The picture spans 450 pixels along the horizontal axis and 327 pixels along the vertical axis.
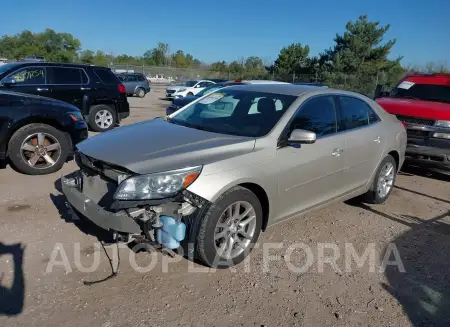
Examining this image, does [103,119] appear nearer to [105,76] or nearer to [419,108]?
[105,76]

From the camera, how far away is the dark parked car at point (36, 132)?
557cm

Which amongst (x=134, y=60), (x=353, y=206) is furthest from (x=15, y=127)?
(x=134, y=60)

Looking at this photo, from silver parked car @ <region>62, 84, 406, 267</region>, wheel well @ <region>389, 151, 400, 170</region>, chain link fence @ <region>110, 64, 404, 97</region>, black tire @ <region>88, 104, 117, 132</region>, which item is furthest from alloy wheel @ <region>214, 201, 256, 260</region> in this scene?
chain link fence @ <region>110, 64, 404, 97</region>

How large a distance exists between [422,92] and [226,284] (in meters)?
6.80

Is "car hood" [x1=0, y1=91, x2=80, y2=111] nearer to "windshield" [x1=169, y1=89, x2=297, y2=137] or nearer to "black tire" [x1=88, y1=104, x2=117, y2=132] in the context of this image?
"windshield" [x1=169, y1=89, x2=297, y2=137]

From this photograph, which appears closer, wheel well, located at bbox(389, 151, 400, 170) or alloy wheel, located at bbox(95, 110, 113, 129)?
wheel well, located at bbox(389, 151, 400, 170)

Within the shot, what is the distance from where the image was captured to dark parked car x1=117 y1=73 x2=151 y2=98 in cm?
2522

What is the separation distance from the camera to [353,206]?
539 centimetres

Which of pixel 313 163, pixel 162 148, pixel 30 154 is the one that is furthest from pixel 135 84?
pixel 162 148

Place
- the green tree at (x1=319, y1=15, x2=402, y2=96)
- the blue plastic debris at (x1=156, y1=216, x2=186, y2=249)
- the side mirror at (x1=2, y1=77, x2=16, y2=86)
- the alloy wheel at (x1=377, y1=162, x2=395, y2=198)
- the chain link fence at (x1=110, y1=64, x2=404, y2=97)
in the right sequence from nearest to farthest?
1. the blue plastic debris at (x1=156, y1=216, x2=186, y2=249)
2. the alloy wheel at (x1=377, y1=162, x2=395, y2=198)
3. the side mirror at (x1=2, y1=77, x2=16, y2=86)
4. the chain link fence at (x1=110, y1=64, x2=404, y2=97)
5. the green tree at (x1=319, y1=15, x2=402, y2=96)

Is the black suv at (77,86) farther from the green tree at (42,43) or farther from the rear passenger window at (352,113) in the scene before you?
the green tree at (42,43)

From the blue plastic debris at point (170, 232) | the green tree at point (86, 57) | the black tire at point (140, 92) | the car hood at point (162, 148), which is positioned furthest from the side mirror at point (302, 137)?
the green tree at point (86, 57)

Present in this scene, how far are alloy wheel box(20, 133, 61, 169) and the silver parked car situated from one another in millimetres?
2169

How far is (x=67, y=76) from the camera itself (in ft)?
31.8
